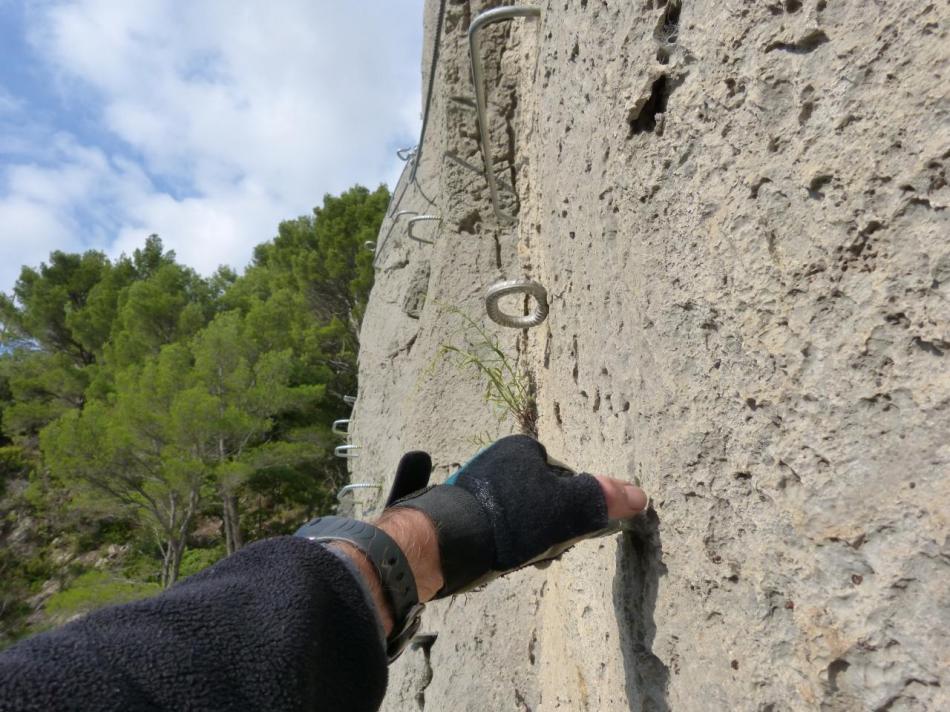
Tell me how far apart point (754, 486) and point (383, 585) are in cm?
47

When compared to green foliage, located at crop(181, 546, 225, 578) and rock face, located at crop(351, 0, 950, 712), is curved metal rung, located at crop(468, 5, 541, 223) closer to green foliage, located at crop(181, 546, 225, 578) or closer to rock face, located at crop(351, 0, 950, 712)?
rock face, located at crop(351, 0, 950, 712)

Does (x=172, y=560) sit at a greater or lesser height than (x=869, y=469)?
lesser

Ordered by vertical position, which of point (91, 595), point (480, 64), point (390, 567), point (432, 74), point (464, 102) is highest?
point (432, 74)

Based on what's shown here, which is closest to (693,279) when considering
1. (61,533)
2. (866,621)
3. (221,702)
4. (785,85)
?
(785,85)

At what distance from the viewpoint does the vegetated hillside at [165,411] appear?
8.66m

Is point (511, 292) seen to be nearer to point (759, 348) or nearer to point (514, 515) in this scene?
point (514, 515)

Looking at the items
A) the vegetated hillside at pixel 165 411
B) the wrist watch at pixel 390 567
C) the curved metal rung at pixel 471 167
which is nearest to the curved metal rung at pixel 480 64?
the curved metal rung at pixel 471 167

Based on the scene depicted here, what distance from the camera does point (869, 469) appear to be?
59 cm

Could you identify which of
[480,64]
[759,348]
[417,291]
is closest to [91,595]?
[417,291]

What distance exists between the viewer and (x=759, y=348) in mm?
723

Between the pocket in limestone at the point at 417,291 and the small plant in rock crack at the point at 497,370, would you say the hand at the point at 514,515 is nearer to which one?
the small plant in rock crack at the point at 497,370

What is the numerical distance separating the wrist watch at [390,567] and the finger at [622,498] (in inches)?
11.6

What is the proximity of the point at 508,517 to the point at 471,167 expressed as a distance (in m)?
1.89

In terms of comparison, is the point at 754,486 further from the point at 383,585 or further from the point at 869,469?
the point at 383,585
